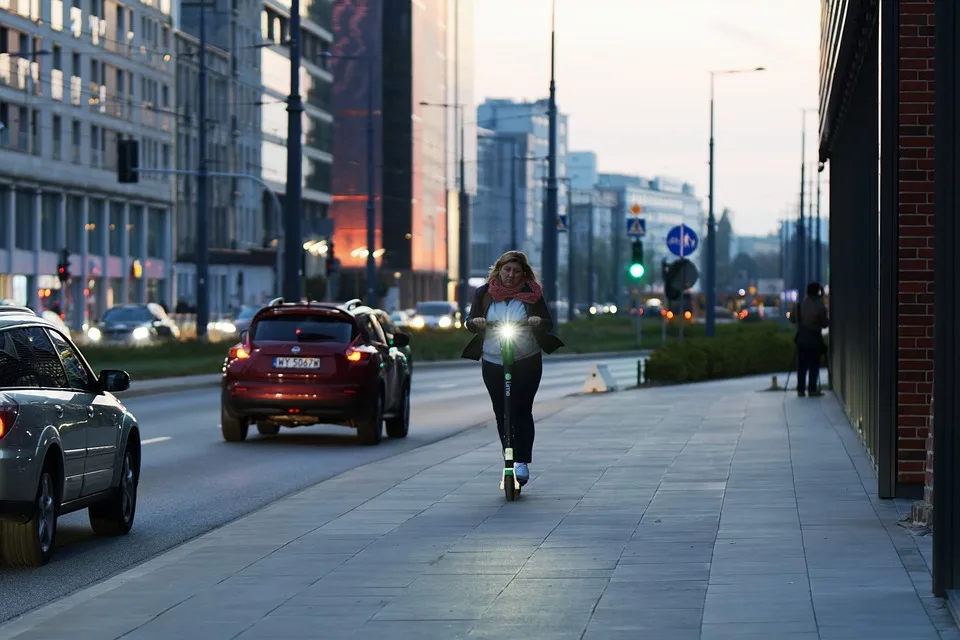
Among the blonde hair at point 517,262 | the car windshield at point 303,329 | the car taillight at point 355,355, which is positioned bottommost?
the car taillight at point 355,355

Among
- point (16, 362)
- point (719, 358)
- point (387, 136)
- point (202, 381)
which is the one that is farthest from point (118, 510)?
point (387, 136)

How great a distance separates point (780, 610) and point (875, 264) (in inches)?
335

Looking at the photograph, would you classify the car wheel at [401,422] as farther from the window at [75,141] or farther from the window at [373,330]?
the window at [75,141]

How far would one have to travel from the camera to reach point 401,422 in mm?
23531

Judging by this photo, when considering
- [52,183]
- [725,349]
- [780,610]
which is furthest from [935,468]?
[52,183]

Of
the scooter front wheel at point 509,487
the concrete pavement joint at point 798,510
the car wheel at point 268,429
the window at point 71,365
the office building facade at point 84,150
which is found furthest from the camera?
the office building facade at point 84,150

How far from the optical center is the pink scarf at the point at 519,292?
563 inches

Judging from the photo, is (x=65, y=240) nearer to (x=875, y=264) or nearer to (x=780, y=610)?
(x=875, y=264)

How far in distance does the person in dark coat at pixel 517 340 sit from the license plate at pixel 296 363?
7174 millimetres

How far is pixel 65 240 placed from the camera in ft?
301

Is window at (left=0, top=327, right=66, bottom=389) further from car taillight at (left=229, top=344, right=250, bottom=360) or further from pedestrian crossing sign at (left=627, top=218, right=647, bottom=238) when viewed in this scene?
pedestrian crossing sign at (left=627, top=218, right=647, bottom=238)

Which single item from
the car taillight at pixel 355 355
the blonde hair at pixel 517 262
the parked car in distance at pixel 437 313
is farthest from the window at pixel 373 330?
the parked car in distance at pixel 437 313

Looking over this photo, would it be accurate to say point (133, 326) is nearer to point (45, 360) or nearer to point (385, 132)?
point (45, 360)

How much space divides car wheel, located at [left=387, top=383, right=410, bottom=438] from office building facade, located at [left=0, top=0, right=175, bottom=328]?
5599 cm
